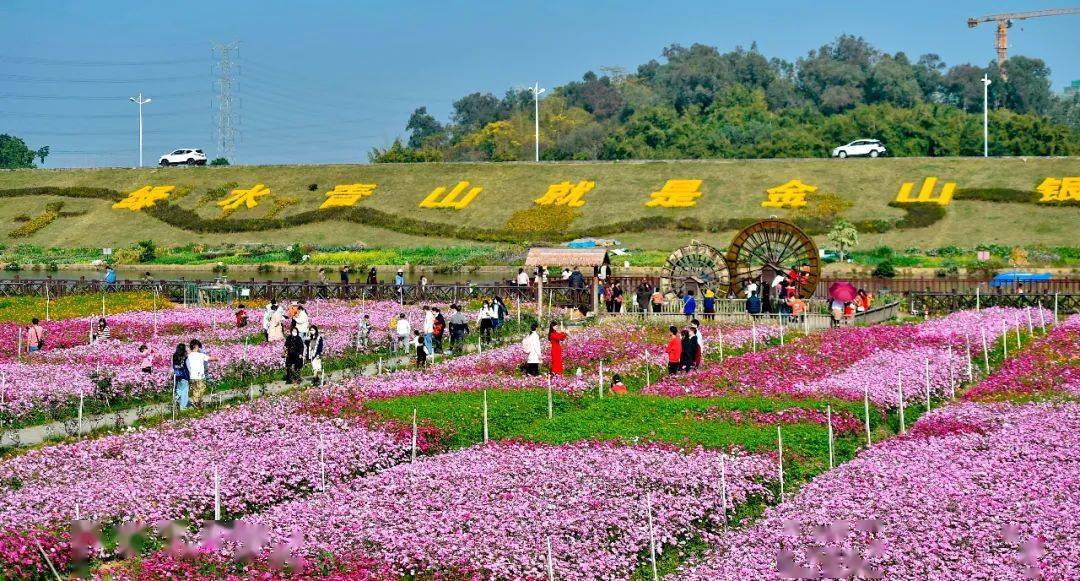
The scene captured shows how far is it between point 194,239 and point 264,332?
188 feet

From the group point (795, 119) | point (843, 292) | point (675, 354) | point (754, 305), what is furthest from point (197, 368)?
point (795, 119)

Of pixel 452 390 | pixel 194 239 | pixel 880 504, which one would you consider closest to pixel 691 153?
pixel 194 239

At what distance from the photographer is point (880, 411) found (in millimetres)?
30562

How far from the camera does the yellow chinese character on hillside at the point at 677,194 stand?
96.4 metres

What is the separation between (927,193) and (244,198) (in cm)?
5130

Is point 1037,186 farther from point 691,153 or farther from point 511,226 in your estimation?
point 691,153

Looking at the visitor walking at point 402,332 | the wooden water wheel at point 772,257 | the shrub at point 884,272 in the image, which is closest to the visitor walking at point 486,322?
the visitor walking at point 402,332

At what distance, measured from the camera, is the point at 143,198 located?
112750 millimetres

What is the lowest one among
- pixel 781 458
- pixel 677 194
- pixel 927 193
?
pixel 781 458

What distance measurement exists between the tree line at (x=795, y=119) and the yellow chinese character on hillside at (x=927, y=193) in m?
21.1

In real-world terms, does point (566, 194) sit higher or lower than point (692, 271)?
higher

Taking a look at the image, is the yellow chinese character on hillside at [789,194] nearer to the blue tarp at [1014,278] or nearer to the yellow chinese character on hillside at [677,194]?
the yellow chinese character on hillside at [677,194]

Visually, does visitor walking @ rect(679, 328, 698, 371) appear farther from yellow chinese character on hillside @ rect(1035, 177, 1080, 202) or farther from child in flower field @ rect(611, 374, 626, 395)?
yellow chinese character on hillside @ rect(1035, 177, 1080, 202)

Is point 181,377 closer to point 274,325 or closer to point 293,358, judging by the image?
point 293,358
